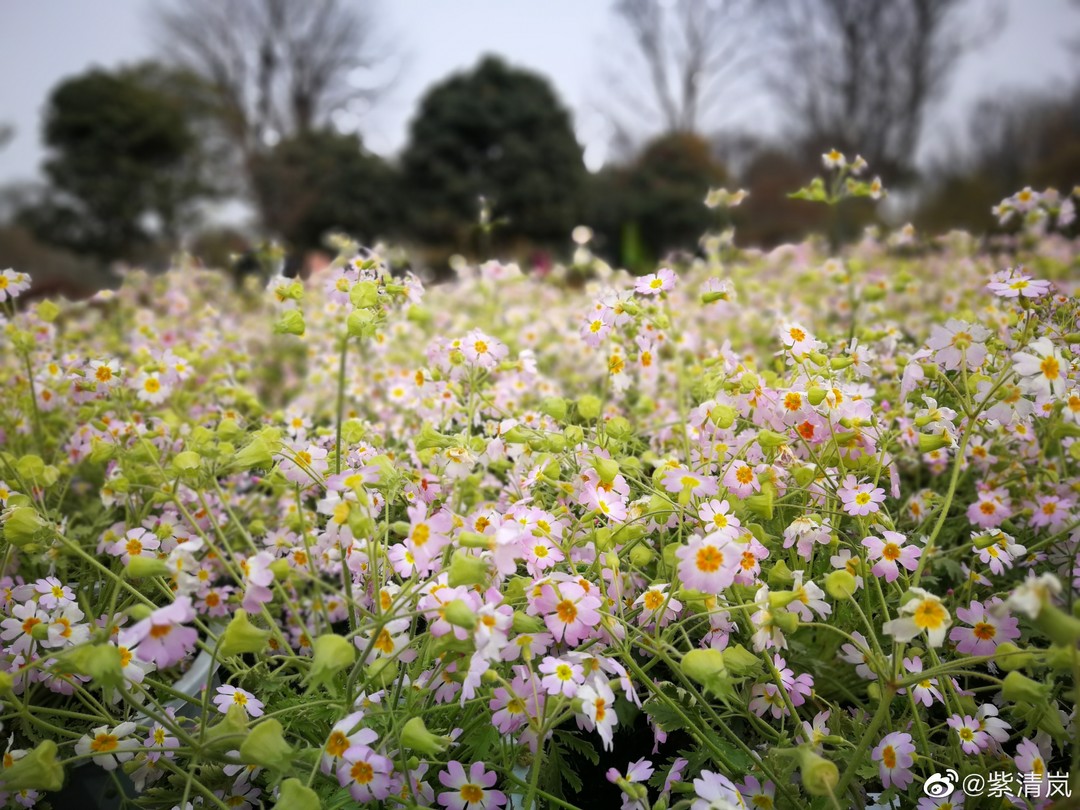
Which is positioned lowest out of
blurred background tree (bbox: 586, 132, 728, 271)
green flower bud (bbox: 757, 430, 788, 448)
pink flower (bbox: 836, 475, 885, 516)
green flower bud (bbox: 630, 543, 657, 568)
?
green flower bud (bbox: 630, 543, 657, 568)

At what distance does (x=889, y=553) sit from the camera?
1.06 metres

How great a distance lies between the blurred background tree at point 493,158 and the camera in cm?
1201

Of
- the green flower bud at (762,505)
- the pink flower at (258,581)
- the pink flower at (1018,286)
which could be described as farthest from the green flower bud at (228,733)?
the pink flower at (1018,286)

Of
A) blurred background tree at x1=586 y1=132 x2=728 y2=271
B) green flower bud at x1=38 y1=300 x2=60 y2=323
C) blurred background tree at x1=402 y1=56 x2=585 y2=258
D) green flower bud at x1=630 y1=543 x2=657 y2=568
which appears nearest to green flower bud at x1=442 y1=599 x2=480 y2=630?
green flower bud at x1=630 y1=543 x2=657 y2=568

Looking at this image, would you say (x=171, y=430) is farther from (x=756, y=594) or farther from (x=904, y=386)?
(x=904, y=386)

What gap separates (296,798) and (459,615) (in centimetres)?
26

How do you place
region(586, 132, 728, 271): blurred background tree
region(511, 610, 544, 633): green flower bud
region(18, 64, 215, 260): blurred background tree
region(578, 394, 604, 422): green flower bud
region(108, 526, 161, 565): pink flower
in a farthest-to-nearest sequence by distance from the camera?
region(18, 64, 215, 260): blurred background tree → region(586, 132, 728, 271): blurred background tree → region(578, 394, 604, 422): green flower bud → region(108, 526, 161, 565): pink flower → region(511, 610, 544, 633): green flower bud

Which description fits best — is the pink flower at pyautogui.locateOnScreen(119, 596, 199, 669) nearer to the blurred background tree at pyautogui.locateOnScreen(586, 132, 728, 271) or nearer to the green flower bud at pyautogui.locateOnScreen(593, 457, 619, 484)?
the green flower bud at pyautogui.locateOnScreen(593, 457, 619, 484)

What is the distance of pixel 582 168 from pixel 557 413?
12.1 meters

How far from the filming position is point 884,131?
59.1 feet

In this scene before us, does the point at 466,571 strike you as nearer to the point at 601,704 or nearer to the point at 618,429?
the point at 601,704

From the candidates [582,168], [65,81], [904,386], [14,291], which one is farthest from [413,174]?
[904,386]

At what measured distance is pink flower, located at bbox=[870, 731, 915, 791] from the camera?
93 centimetres

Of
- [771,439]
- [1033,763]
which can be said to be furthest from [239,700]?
[1033,763]
